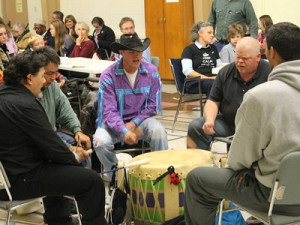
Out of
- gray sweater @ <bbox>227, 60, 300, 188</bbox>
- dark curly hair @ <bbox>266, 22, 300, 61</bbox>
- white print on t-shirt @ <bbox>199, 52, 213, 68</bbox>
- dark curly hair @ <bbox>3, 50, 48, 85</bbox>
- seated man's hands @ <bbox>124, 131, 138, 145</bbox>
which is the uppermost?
dark curly hair @ <bbox>266, 22, 300, 61</bbox>

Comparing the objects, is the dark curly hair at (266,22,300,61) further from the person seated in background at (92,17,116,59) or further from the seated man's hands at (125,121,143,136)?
the person seated in background at (92,17,116,59)

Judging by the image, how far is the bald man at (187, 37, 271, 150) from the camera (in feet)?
12.2

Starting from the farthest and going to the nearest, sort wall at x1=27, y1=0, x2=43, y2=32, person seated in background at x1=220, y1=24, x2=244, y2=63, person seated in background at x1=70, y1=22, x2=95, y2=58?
wall at x1=27, y1=0, x2=43, y2=32
person seated in background at x1=70, y1=22, x2=95, y2=58
person seated in background at x1=220, y1=24, x2=244, y2=63

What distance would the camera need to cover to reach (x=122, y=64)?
3988mm

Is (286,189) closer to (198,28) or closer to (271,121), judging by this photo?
(271,121)

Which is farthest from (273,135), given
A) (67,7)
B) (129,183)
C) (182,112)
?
(67,7)

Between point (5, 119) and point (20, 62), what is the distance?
352mm

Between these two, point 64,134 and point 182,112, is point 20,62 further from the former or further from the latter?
point 182,112

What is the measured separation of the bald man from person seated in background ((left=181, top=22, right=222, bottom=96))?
1.95 metres

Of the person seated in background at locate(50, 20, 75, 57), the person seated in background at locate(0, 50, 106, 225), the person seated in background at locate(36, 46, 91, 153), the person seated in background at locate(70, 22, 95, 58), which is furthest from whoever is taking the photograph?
the person seated in background at locate(50, 20, 75, 57)

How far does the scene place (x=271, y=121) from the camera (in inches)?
88.2

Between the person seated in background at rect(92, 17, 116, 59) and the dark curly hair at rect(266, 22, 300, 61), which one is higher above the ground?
the dark curly hair at rect(266, 22, 300, 61)

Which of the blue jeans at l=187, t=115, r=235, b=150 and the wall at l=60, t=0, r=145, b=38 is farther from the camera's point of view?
the wall at l=60, t=0, r=145, b=38

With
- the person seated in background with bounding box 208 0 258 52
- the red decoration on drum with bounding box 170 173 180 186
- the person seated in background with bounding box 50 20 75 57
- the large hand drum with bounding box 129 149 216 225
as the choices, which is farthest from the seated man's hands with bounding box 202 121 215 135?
the person seated in background with bounding box 50 20 75 57
